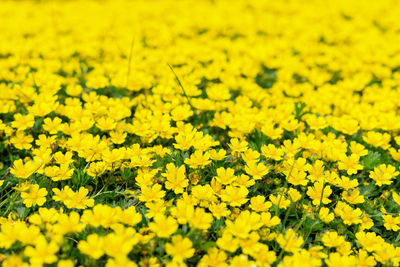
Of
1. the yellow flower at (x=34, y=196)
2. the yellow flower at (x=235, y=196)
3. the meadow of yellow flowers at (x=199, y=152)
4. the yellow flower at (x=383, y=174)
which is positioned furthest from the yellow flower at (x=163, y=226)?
the yellow flower at (x=383, y=174)

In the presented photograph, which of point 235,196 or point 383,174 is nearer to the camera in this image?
point 235,196

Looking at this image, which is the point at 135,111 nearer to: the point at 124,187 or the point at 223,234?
the point at 124,187

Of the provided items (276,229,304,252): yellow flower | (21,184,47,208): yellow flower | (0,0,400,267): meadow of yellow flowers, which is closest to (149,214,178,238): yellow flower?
(0,0,400,267): meadow of yellow flowers

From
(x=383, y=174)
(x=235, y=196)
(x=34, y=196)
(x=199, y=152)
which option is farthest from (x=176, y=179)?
(x=383, y=174)

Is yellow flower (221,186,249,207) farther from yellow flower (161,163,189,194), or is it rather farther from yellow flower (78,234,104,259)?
yellow flower (78,234,104,259)

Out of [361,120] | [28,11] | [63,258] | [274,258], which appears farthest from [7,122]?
[28,11]

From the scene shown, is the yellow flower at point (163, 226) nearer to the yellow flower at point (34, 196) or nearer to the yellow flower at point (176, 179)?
the yellow flower at point (176, 179)

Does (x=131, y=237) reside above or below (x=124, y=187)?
above

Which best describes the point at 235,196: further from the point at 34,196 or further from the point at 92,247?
the point at 34,196
